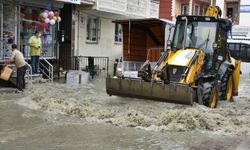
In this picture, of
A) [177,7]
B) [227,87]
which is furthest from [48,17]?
[177,7]

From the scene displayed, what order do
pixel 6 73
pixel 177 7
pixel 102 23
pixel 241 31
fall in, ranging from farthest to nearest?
pixel 177 7 < pixel 241 31 < pixel 102 23 < pixel 6 73

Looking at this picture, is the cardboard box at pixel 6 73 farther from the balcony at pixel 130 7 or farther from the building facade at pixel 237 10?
the building facade at pixel 237 10

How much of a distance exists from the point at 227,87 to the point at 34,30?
27.4ft

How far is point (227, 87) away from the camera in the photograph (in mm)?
15398

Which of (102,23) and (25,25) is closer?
(25,25)

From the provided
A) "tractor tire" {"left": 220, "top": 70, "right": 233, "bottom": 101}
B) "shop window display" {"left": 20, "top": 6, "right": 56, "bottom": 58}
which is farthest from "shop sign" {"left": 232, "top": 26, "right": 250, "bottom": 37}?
"tractor tire" {"left": 220, "top": 70, "right": 233, "bottom": 101}

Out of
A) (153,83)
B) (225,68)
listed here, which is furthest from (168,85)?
(225,68)

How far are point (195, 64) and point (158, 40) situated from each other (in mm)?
5667

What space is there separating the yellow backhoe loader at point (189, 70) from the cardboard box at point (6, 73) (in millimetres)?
3549

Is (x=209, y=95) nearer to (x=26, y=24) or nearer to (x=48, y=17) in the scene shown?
(x=48, y=17)

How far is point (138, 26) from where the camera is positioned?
1823cm

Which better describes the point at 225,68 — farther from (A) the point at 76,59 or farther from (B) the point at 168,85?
(A) the point at 76,59

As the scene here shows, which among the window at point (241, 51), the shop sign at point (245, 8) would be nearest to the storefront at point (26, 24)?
the window at point (241, 51)

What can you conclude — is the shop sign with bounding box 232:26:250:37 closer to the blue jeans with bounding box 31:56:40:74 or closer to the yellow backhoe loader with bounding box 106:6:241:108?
the yellow backhoe loader with bounding box 106:6:241:108
